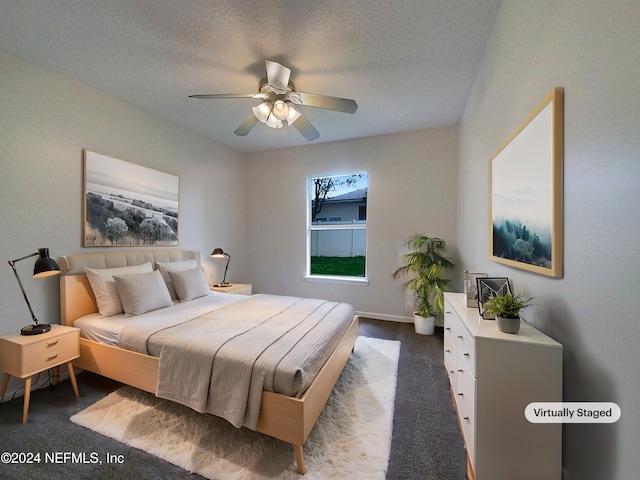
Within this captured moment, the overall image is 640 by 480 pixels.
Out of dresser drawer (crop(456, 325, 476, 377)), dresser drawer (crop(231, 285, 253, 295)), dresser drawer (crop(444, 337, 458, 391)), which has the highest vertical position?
dresser drawer (crop(456, 325, 476, 377))

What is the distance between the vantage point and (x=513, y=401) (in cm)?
114

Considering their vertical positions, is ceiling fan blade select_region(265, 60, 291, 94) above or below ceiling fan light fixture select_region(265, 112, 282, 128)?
above

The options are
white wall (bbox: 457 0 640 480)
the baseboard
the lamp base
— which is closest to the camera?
white wall (bbox: 457 0 640 480)

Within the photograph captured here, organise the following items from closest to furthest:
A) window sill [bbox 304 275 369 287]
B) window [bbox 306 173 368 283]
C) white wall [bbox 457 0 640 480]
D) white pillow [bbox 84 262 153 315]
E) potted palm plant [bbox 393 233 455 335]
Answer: white wall [bbox 457 0 640 480], white pillow [bbox 84 262 153 315], potted palm plant [bbox 393 233 455 335], window sill [bbox 304 275 369 287], window [bbox 306 173 368 283]

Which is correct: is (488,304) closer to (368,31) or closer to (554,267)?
(554,267)

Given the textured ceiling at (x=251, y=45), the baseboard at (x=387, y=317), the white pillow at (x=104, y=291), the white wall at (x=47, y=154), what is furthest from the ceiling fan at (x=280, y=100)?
the baseboard at (x=387, y=317)

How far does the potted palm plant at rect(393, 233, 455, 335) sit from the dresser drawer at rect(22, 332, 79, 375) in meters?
3.63

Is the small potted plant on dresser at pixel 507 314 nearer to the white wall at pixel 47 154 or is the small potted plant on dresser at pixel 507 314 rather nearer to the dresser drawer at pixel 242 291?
the dresser drawer at pixel 242 291

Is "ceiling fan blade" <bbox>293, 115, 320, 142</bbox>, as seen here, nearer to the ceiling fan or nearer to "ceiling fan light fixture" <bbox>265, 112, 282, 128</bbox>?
the ceiling fan

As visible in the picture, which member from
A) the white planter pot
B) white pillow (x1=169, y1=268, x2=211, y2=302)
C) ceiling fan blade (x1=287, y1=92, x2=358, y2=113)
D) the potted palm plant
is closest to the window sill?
the potted palm plant

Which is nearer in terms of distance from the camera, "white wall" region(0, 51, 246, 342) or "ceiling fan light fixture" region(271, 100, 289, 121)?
"white wall" region(0, 51, 246, 342)

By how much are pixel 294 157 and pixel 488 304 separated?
3.93 m

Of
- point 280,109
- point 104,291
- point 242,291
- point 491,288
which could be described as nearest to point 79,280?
point 104,291

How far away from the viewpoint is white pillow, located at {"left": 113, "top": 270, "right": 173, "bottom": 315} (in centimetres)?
237
